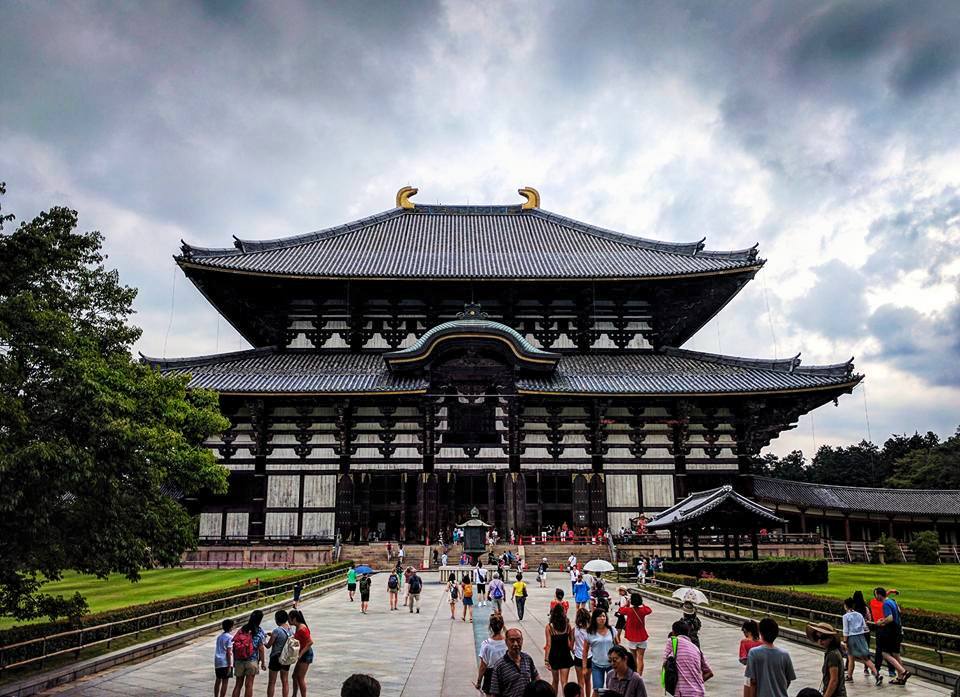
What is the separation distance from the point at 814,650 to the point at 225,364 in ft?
128

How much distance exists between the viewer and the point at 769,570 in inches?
1182

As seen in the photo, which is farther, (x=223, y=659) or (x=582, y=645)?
(x=223, y=659)

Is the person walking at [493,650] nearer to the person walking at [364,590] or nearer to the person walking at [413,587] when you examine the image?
the person walking at [413,587]

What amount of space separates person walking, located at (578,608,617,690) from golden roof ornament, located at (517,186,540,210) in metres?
55.9

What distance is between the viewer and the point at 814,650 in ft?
57.7

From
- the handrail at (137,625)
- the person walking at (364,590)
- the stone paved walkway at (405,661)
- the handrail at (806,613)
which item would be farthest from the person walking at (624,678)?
the person walking at (364,590)

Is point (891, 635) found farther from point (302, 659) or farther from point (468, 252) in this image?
point (468, 252)

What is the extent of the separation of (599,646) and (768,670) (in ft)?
9.09

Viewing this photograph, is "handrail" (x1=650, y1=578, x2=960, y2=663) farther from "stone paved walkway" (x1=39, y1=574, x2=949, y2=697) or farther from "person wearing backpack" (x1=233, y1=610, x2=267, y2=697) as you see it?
"person wearing backpack" (x1=233, y1=610, x2=267, y2=697)

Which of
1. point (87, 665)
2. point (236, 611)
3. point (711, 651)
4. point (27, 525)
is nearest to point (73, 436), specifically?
point (27, 525)

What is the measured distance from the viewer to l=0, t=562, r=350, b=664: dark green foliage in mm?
15000

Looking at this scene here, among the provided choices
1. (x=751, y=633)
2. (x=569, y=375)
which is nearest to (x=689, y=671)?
(x=751, y=633)

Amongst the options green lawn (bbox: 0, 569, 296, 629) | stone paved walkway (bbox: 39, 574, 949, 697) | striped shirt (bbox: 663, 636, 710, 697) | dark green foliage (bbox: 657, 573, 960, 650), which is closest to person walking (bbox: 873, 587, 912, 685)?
stone paved walkway (bbox: 39, 574, 949, 697)

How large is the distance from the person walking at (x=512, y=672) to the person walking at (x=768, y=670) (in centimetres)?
265
